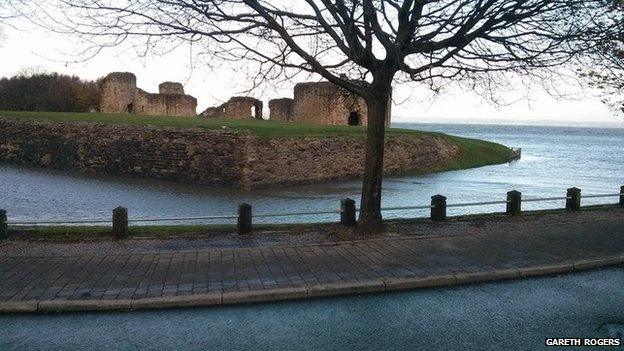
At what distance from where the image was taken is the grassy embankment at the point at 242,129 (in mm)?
9650

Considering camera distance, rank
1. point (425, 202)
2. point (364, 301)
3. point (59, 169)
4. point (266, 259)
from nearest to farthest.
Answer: point (364, 301) < point (266, 259) < point (425, 202) < point (59, 169)

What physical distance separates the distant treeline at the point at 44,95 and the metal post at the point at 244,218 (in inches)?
1856

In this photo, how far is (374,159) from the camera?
31.9 ft

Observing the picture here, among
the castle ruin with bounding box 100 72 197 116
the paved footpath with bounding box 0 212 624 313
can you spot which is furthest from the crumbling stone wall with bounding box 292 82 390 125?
the paved footpath with bounding box 0 212 624 313

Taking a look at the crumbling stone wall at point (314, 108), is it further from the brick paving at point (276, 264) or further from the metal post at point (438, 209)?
the brick paving at point (276, 264)

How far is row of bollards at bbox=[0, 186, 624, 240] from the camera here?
30.0 feet

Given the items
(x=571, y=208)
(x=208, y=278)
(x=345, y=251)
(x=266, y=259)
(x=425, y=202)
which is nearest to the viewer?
(x=208, y=278)

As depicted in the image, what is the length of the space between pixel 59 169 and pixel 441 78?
22151mm

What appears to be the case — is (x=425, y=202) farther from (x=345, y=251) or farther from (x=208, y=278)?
(x=208, y=278)

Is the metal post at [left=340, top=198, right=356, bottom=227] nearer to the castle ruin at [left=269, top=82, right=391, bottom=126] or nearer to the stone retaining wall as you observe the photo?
the stone retaining wall

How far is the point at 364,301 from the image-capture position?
6.40 m

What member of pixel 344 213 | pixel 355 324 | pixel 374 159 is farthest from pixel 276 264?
pixel 374 159

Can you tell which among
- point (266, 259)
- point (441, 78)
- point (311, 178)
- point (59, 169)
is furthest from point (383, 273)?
point (59, 169)

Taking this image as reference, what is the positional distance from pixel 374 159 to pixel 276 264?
3223 mm
